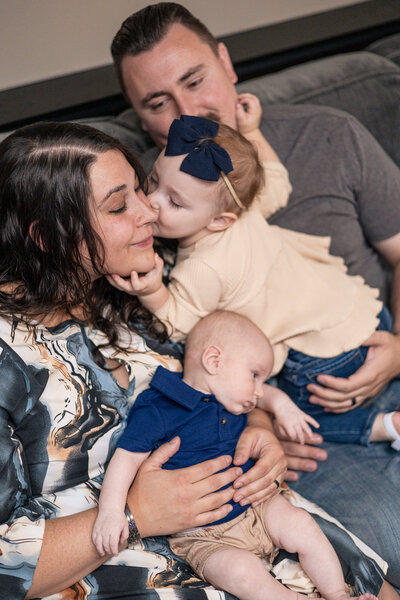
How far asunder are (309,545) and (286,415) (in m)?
0.38

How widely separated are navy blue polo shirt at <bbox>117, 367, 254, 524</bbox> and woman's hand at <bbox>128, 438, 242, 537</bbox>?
0.13ft

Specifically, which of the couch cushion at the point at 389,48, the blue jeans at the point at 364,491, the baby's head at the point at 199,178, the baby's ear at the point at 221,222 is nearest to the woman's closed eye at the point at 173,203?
the baby's head at the point at 199,178

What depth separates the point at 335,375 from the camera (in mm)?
1714

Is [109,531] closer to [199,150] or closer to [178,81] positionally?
[199,150]

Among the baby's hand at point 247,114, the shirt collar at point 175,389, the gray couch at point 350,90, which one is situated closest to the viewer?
the shirt collar at point 175,389

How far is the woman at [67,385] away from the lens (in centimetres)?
121

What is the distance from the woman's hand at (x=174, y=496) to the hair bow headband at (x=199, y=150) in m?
0.70

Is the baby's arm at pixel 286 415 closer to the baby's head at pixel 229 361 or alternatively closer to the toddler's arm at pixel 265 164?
the baby's head at pixel 229 361

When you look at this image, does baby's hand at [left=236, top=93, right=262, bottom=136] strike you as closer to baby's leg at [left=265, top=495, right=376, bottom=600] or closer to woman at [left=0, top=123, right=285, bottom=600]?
woman at [left=0, top=123, right=285, bottom=600]

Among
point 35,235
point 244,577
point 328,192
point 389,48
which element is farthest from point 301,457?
point 389,48

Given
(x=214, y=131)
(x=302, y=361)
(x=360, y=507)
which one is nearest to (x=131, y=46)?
(x=214, y=131)

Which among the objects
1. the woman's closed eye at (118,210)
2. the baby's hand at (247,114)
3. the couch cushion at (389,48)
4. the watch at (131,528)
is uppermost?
the woman's closed eye at (118,210)

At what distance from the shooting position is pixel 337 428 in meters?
1.74

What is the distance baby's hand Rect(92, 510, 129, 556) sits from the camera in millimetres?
1210
